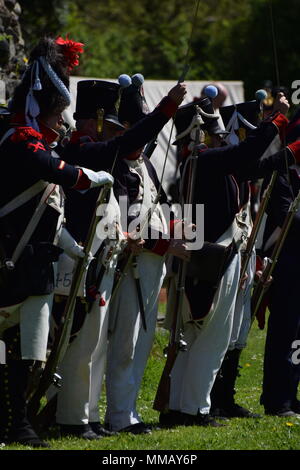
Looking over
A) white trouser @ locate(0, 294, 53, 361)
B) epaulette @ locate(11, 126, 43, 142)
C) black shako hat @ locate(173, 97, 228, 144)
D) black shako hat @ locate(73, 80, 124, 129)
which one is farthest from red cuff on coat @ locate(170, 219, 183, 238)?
epaulette @ locate(11, 126, 43, 142)

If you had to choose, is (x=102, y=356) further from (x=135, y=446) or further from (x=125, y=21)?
(x=125, y=21)

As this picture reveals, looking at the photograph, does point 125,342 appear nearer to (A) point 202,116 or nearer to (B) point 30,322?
(B) point 30,322

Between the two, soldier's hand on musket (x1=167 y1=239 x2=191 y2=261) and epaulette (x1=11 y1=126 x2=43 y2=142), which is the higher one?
epaulette (x1=11 y1=126 x2=43 y2=142)

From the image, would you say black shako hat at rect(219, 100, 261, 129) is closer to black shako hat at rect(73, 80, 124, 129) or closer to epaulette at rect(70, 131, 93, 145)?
black shako hat at rect(73, 80, 124, 129)

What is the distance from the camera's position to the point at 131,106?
23.3 ft

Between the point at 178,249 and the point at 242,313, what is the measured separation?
993 millimetres

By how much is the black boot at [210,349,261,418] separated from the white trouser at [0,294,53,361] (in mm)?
2004

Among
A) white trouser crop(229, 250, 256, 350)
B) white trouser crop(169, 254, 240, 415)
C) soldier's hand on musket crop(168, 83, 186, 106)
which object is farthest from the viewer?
white trouser crop(229, 250, 256, 350)

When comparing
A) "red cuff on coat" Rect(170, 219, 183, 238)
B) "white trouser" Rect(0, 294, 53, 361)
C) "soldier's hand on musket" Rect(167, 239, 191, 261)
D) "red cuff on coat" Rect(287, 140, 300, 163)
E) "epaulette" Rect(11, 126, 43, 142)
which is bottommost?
"white trouser" Rect(0, 294, 53, 361)

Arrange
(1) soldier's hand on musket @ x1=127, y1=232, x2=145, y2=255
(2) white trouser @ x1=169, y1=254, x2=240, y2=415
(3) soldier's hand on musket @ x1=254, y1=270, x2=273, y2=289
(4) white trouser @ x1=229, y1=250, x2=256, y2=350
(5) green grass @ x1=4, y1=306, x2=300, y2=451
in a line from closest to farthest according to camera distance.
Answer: (5) green grass @ x1=4, y1=306, x2=300, y2=451
(1) soldier's hand on musket @ x1=127, y1=232, x2=145, y2=255
(2) white trouser @ x1=169, y1=254, x2=240, y2=415
(4) white trouser @ x1=229, y1=250, x2=256, y2=350
(3) soldier's hand on musket @ x1=254, y1=270, x2=273, y2=289

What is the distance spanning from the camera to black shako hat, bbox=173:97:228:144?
7.39 m

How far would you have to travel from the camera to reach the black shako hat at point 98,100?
6.91 m

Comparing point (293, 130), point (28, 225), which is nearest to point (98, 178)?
point (28, 225)

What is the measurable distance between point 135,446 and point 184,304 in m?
1.30
